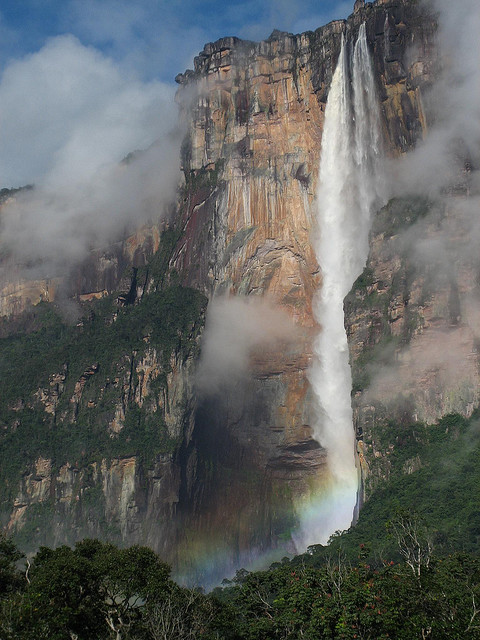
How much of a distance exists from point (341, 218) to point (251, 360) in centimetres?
1506

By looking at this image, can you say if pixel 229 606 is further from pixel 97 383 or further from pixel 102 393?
pixel 97 383

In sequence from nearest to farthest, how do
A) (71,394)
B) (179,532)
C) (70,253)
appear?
(179,532) < (71,394) < (70,253)

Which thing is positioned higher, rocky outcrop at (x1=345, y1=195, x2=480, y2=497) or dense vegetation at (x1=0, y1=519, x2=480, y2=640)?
rocky outcrop at (x1=345, y1=195, x2=480, y2=497)

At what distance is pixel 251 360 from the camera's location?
85312 mm

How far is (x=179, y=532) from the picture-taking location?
8138 cm

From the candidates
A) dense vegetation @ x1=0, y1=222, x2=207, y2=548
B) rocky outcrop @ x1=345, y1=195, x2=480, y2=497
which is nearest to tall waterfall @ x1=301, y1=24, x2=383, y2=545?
rocky outcrop @ x1=345, y1=195, x2=480, y2=497

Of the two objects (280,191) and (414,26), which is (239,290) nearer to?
(280,191)

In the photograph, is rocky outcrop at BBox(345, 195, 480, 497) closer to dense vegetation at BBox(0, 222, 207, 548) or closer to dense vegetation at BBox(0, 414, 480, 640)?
dense vegetation at BBox(0, 222, 207, 548)

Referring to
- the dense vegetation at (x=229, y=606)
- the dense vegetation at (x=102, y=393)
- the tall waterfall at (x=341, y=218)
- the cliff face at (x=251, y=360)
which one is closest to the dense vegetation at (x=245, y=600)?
the dense vegetation at (x=229, y=606)

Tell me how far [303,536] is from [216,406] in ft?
48.5

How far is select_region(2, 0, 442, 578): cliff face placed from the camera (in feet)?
266

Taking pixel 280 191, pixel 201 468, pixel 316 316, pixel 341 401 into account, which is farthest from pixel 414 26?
pixel 201 468

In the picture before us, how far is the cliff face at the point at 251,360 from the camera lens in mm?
81062

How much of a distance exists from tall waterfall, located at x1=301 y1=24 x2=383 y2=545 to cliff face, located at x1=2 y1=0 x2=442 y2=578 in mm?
994
